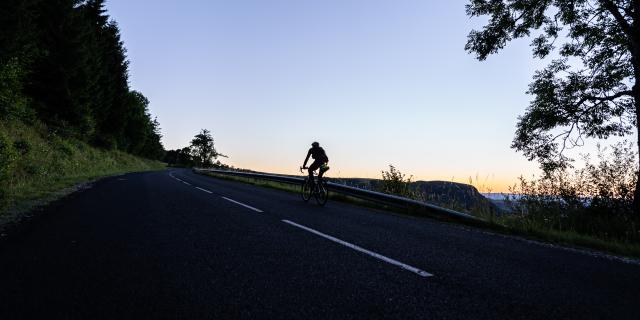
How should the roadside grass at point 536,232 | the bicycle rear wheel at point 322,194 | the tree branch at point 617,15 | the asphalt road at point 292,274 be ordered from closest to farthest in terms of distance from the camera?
the asphalt road at point 292,274, the roadside grass at point 536,232, the tree branch at point 617,15, the bicycle rear wheel at point 322,194

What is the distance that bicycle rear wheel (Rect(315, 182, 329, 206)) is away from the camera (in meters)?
11.5

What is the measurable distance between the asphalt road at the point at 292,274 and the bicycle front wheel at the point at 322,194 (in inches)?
184

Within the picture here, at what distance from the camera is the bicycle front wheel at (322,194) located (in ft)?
37.7

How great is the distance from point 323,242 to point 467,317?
2883 millimetres

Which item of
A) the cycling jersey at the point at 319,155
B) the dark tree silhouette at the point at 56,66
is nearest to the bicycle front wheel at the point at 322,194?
the cycling jersey at the point at 319,155

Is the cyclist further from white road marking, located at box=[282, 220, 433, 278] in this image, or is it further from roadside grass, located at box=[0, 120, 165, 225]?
roadside grass, located at box=[0, 120, 165, 225]

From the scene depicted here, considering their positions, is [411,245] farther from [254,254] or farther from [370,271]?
[254,254]

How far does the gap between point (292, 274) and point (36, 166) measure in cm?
1767

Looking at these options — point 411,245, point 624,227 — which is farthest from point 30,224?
point 624,227

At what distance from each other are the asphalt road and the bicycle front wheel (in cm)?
466

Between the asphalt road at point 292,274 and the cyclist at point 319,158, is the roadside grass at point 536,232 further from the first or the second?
the cyclist at point 319,158

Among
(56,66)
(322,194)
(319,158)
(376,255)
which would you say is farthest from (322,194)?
(56,66)

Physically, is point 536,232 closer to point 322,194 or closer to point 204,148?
point 322,194

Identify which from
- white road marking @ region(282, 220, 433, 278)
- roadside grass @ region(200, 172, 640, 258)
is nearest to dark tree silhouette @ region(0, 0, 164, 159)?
white road marking @ region(282, 220, 433, 278)
